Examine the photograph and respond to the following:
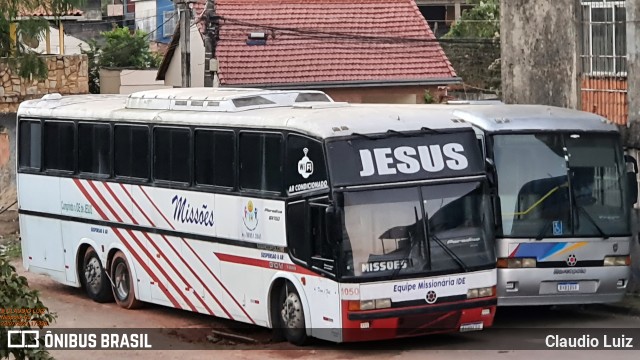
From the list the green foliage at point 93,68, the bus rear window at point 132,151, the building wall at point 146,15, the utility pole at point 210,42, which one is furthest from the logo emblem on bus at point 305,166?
the building wall at point 146,15

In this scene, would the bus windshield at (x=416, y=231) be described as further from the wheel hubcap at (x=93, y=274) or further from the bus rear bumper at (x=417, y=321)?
the wheel hubcap at (x=93, y=274)

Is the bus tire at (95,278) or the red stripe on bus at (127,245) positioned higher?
the red stripe on bus at (127,245)

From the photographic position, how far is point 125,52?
143 ft

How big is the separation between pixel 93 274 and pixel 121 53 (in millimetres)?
24041

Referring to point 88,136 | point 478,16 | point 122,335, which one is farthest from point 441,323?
point 478,16

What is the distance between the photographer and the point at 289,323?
50.2 ft

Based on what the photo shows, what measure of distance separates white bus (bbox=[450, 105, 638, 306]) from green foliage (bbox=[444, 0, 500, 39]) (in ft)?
90.3

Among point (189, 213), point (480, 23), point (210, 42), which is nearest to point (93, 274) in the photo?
point (189, 213)

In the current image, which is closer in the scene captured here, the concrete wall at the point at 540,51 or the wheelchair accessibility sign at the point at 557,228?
the wheelchair accessibility sign at the point at 557,228

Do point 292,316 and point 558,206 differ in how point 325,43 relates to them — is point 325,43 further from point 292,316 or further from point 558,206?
point 292,316

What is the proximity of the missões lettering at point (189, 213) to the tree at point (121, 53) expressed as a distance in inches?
945

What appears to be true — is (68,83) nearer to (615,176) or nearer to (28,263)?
(28,263)

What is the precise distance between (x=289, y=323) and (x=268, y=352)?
0.44 m

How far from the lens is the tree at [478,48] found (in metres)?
42.0
